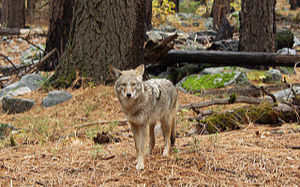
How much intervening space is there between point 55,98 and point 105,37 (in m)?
1.72

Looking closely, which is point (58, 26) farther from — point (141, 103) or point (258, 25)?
point (141, 103)

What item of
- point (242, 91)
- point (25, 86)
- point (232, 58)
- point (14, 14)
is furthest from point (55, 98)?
point (14, 14)

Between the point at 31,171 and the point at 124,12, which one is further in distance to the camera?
the point at 124,12

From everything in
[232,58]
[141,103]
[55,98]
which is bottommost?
[55,98]

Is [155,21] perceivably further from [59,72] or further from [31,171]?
[31,171]

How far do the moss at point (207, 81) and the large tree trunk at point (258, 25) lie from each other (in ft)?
7.42

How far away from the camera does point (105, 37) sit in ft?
25.2

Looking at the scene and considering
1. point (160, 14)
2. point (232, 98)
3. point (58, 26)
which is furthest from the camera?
point (160, 14)

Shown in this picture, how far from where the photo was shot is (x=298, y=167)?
344cm

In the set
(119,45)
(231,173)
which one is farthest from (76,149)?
(119,45)

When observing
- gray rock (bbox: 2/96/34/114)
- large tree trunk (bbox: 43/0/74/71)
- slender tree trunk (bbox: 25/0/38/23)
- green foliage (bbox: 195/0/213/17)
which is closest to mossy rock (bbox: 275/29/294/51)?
large tree trunk (bbox: 43/0/74/71)

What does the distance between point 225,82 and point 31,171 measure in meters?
6.96

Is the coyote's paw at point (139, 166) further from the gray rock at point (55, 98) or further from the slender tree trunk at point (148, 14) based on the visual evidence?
the slender tree trunk at point (148, 14)

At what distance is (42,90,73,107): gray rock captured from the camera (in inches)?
293
